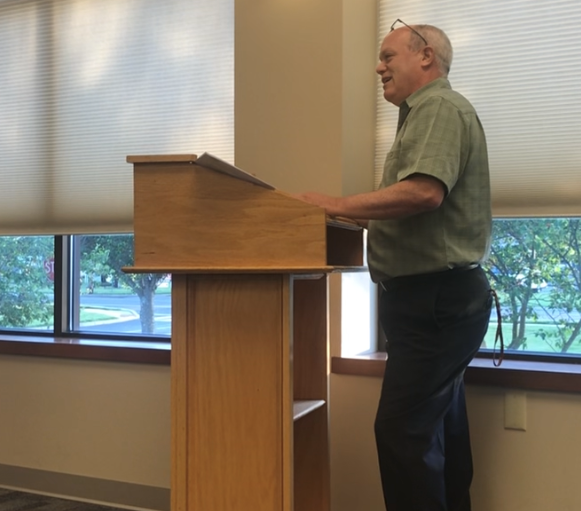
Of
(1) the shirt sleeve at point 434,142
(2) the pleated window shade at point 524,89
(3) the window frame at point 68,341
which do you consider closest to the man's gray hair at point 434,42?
(1) the shirt sleeve at point 434,142

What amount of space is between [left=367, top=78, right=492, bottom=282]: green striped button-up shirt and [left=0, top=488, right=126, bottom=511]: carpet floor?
1.68 m

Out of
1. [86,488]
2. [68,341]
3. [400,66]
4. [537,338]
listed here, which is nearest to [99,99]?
[68,341]

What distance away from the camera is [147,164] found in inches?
60.4

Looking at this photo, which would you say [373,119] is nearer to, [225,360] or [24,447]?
[225,360]

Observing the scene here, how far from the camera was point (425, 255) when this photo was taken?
170 cm

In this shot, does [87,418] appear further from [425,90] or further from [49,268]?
[425,90]

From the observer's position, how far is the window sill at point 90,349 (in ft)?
8.51

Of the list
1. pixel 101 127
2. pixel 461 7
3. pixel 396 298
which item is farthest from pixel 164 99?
pixel 396 298

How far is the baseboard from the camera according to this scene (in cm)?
257

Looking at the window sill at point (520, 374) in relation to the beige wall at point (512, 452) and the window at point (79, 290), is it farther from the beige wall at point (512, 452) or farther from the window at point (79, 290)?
the window at point (79, 290)

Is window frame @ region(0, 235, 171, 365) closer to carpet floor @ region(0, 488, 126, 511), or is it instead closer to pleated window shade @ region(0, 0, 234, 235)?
pleated window shade @ region(0, 0, 234, 235)

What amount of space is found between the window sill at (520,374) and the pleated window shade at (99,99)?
3.34 ft

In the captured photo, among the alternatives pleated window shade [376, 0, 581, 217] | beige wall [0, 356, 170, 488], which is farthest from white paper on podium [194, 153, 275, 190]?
beige wall [0, 356, 170, 488]

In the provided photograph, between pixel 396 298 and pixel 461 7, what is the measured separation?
1144 millimetres
